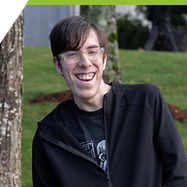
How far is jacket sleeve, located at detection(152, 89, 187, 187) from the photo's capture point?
2.55 meters

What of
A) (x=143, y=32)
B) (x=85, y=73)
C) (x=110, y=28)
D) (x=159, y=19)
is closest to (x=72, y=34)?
(x=85, y=73)

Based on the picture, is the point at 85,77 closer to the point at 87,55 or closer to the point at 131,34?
the point at 87,55

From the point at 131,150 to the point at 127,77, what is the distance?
781 centimetres

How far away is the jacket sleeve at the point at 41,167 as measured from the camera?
2727mm

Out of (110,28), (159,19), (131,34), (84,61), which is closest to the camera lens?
(84,61)

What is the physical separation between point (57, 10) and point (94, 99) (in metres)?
16.7

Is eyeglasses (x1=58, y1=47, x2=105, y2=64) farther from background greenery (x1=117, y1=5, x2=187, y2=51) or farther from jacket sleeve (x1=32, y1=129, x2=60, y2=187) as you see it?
background greenery (x1=117, y1=5, x2=187, y2=51)

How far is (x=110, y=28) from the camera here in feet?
26.9

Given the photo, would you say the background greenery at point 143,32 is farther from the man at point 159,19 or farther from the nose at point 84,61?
the nose at point 84,61

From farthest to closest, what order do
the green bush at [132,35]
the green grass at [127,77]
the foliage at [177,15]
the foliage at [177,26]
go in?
the foliage at [177,15]
the green bush at [132,35]
the foliage at [177,26]
the green grass at [127,77]

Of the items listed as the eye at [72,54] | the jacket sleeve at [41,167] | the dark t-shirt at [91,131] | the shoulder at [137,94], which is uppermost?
the eye at [72,54]

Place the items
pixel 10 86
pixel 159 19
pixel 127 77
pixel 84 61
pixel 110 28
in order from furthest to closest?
pixel 159 19 < pixel 127 77 < pixel 110 28 < pixel 10 86 < pixel 84 61

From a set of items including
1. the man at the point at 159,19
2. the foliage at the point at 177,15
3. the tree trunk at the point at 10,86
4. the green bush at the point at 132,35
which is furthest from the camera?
the foliage at the point at 177,15

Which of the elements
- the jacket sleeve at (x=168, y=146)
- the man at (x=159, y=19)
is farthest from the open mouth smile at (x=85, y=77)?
the man at (x=159, y=19)
